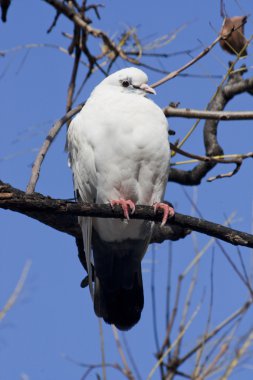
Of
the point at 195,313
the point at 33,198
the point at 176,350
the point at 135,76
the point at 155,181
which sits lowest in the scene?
the point at 176,350

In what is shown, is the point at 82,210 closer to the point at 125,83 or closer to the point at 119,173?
the point at 119,173

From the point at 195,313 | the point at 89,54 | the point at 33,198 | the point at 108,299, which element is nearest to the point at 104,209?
the point at 33,198

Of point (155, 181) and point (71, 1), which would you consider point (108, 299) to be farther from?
point (71, 1)

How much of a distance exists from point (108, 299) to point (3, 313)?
170 cm

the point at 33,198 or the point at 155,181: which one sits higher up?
the point at 155,181

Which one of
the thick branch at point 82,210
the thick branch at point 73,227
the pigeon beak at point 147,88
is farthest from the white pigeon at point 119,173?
the thick branch at point 82,210

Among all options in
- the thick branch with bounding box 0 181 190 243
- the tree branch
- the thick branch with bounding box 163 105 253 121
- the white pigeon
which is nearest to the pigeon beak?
the white pigeon

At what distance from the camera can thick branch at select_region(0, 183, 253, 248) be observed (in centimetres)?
452

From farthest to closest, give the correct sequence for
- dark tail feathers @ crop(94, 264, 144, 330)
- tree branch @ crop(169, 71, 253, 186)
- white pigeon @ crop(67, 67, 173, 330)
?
tree branch @ crop(169, 71, 253, 186)
dark tail feathers @ crop(94, 264, 144, 330)
white pigeon @ crop(67, 67, 173, 330)

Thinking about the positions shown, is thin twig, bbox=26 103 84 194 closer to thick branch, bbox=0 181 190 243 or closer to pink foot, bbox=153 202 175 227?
thick branch, bbox=0 181 190 243

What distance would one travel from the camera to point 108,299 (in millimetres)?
5906

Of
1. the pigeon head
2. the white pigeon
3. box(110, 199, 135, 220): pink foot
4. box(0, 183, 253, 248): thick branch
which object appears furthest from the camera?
the pigeon head

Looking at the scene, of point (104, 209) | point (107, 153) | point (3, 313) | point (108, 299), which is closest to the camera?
point (3, 313)

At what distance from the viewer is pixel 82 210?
15.1 feet
